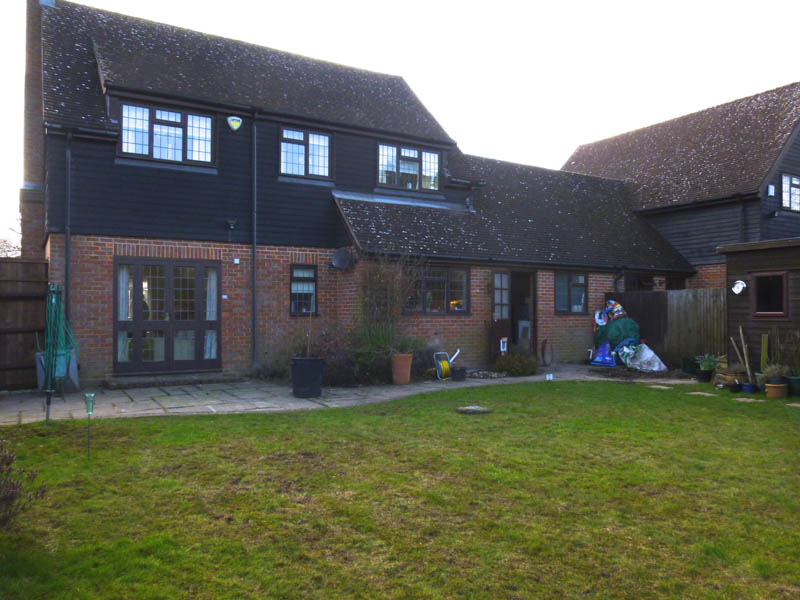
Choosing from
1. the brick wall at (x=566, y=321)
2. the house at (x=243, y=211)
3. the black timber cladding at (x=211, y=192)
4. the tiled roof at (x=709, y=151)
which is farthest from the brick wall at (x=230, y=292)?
the tiled roof at (x=709, y=151)

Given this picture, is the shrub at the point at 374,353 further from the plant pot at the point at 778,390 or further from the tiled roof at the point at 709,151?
the tiled roof at the point at 709,151

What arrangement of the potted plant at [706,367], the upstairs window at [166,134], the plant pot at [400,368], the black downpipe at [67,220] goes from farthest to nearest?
the potted plant at [706,367] < the plant pot at [400,368] < the upstairs window at [166,134] < the black downpipe at [67,220]

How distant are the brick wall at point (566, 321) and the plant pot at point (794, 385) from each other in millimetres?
6652

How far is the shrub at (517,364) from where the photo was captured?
14.0m

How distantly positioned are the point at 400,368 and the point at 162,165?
22.0ft

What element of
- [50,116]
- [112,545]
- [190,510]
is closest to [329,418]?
[190,510]

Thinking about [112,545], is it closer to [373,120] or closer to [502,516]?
[502,516]

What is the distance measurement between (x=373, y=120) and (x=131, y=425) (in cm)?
1038

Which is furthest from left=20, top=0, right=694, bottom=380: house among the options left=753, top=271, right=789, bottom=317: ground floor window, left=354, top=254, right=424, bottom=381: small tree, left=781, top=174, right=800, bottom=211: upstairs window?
left=781, top=174, right=800, bottom=211: upstairs window

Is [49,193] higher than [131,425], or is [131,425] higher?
[49,193]

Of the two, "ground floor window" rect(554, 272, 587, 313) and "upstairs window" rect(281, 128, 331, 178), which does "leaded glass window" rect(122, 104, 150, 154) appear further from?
"ground floor window" rect(554, 272, 587, 313)

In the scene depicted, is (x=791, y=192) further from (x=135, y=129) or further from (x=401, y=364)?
(x=135, y=129)

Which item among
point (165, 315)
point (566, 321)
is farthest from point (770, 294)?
point (165, 315)

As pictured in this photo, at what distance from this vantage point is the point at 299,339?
12.5 metres
